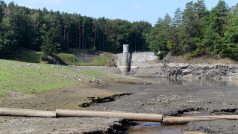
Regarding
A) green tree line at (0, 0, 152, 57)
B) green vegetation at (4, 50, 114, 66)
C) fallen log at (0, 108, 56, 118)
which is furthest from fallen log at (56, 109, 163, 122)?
green vegetation at (4, 50, 114, 66)

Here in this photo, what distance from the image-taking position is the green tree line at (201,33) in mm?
102875

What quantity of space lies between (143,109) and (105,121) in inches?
299

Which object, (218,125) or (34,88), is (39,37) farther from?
(218,125)

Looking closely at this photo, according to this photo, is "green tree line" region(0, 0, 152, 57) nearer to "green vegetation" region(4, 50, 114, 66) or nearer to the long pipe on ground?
"green vegetation" region(4, 50, 114, 66)

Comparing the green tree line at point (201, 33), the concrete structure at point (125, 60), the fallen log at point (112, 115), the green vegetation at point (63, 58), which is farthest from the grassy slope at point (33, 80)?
the green vegetation at point (63, 58)

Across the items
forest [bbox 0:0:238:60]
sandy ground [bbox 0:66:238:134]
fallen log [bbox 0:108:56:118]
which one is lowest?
sandy ground [bbox 0:66:238:134]

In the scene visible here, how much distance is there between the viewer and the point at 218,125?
23.4 meters

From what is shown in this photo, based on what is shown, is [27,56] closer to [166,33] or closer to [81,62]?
[81,62]

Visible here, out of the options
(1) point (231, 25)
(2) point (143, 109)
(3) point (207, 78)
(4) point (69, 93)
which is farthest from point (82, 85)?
(1) point (231, 25)

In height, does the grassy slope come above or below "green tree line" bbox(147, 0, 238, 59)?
below

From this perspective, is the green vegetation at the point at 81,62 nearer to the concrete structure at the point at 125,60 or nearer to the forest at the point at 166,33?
the forest at the point at 166,33

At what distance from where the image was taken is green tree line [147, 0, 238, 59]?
338 ft

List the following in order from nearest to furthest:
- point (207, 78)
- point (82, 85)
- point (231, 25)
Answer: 1. point (82, 85)
2. point (207, 78)
3. point (231, 25)

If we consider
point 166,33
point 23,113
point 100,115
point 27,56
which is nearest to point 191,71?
point 166,33
